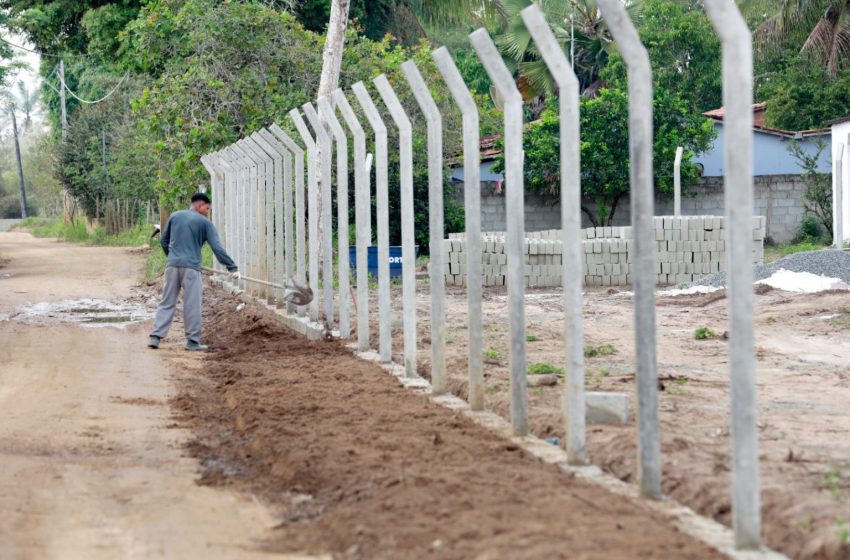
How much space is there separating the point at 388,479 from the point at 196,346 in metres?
7.80

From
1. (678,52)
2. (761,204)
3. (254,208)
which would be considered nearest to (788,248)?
(761,204)

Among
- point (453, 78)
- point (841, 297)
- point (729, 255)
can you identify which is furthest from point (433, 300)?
point (841, 297)

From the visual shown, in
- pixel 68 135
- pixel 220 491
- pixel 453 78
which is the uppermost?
pixel 68 135

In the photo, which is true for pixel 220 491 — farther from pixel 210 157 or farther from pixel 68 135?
pixel 68 135

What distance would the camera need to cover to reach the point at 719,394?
9016 millimetres

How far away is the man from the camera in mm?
13555

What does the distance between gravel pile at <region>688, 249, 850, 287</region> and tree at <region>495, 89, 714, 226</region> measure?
403 inches

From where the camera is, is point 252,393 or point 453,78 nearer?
point 453,78

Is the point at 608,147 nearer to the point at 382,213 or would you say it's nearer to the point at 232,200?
the point at 232,200

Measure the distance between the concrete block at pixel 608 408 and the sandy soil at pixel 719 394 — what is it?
14cm

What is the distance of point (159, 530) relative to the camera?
18.4 ft

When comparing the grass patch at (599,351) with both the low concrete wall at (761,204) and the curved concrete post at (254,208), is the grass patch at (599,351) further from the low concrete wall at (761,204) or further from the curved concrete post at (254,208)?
the low concrete wall at (761,204)

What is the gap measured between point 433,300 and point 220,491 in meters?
2.89

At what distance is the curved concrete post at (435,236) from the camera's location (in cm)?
897
